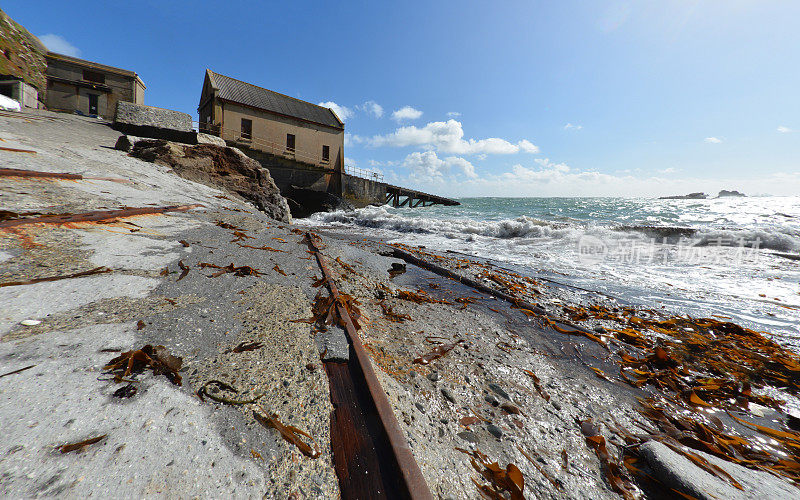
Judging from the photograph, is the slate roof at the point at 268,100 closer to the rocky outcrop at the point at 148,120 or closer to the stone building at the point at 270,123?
the stone building at the point at 270,123

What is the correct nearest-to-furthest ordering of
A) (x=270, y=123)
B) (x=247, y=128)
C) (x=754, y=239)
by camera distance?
(x=754, y=239)
(x=247, y=128)
(x=270, y=123)

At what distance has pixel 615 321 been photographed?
3.20 meters

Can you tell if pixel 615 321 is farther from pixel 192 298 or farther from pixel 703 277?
pixel 703 277

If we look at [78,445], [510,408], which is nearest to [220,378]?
[78,445]

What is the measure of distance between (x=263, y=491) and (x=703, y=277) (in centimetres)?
874

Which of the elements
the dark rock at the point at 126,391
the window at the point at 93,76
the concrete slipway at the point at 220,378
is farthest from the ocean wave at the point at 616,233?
the window at the point at 93,76

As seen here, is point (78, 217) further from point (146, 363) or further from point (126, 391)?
point (126, 391)

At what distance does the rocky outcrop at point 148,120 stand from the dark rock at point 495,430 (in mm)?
11622

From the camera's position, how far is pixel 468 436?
1332 millimetres

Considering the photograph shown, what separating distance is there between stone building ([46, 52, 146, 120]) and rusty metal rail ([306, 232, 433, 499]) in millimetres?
33282

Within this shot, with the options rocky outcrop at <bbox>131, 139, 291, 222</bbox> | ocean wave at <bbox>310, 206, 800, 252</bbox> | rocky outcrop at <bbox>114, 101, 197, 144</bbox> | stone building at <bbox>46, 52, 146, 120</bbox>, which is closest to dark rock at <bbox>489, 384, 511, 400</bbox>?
ocean wave at <bbox>310, 206, 800, 252</bbox>

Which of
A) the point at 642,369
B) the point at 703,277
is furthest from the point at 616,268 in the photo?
the point at 642,369

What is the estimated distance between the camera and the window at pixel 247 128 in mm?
17875

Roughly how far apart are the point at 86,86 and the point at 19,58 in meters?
8.20
